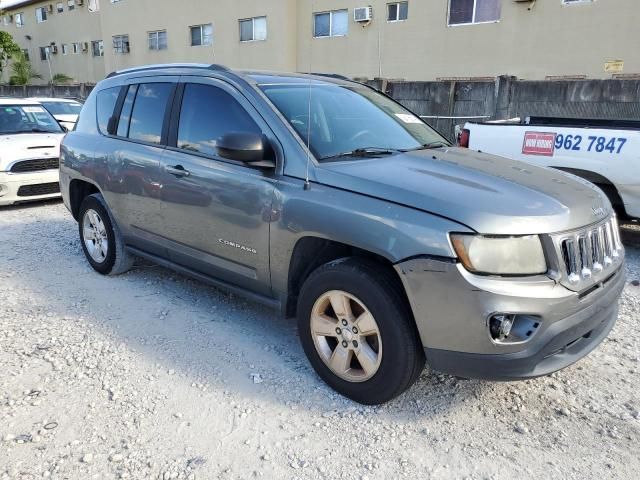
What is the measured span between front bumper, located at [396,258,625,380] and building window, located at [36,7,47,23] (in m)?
40.8

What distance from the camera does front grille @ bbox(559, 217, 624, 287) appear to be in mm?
2551

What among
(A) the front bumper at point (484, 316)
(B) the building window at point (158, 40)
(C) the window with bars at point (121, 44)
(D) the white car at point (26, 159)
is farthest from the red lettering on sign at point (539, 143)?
(C) the window with bars at point (121, 44)

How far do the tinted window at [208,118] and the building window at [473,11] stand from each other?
13516 mm

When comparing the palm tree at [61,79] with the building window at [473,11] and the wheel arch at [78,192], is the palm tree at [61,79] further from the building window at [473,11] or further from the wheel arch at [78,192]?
the wheel arch at [78,192]

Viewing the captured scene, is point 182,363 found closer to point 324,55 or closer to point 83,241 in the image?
point 83,241

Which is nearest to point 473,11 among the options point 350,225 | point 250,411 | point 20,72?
point 350,225

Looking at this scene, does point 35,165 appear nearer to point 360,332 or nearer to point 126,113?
point 126,113

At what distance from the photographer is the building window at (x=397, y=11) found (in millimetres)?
16625

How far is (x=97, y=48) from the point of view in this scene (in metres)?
31.2

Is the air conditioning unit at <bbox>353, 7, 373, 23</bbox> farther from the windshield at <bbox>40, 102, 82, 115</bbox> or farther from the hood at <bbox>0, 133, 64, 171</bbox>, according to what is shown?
the hood at <bbox>0, 133, 64, 171</bbox>

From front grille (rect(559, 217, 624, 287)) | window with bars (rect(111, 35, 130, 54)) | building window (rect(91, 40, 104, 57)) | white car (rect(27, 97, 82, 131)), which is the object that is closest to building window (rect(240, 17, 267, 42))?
window with bars (rect(111, 35, 130, 54))

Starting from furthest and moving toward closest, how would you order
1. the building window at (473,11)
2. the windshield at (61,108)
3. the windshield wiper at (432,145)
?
1. the building window at (473,11)
2. the windshield at (61,108)
3. the windshield wiper at (432,145)

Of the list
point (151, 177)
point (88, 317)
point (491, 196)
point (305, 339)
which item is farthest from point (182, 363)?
point (491, 196)

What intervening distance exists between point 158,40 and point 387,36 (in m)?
13.5
